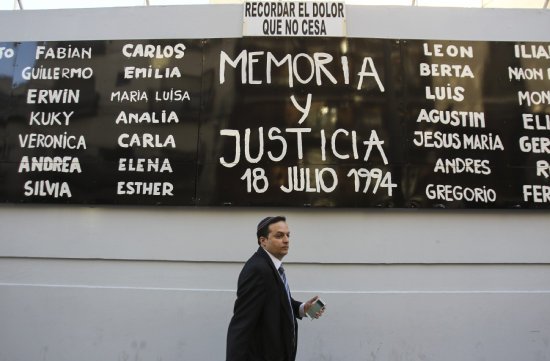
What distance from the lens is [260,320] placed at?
7.73ft

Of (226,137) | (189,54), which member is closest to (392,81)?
(226,137)

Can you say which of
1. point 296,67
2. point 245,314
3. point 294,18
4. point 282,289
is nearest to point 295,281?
point 282,289

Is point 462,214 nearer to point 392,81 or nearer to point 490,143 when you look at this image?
point 490,143

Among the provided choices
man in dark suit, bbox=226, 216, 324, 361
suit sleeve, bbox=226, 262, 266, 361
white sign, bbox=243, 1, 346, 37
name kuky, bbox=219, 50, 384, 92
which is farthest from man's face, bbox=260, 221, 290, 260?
white sign, bbox=243, 1, 346, 37

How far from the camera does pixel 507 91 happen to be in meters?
4.24

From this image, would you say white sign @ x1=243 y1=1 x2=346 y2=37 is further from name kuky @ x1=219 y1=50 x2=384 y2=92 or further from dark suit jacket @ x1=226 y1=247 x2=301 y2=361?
dark suit jacket @ x1=226 y1=247 x2=301 y2=361

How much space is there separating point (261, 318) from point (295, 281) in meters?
1.61

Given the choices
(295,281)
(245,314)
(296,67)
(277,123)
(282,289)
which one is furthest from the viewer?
(296,67)

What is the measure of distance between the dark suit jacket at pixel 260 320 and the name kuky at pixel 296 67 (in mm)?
2541

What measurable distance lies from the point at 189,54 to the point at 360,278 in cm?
329

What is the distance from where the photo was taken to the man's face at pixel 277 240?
8.24ft

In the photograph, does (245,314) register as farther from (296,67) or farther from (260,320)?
(296,67)

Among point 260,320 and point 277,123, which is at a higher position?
point 277,123

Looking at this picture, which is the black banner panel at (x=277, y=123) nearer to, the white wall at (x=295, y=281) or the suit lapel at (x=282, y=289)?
the white wall at (x=295, y=281)
